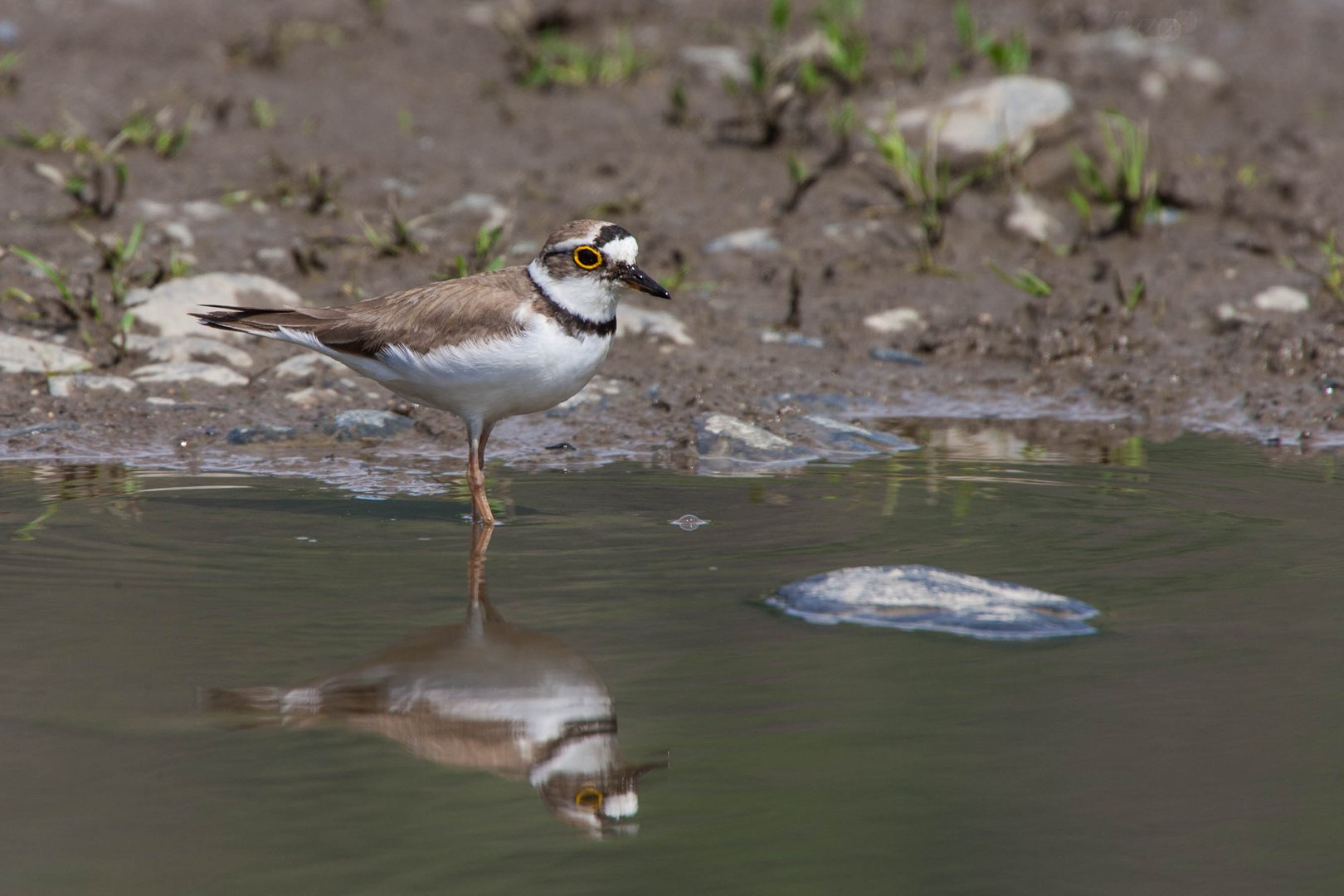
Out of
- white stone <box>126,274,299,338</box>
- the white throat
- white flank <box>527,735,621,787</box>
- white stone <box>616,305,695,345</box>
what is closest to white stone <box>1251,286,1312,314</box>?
white stone <box>616,305,695,345</box>

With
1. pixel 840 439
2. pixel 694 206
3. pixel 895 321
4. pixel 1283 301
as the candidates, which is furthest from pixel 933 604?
pixel 694 206

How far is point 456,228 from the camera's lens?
10.0m

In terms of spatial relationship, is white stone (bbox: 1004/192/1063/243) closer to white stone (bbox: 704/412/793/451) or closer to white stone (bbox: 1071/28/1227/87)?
white stone (bbox: 1071/28/1227/87)

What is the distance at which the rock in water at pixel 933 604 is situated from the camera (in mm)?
4734

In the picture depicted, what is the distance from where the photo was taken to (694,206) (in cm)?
1059

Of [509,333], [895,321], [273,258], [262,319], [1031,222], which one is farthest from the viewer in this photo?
[1031,222]

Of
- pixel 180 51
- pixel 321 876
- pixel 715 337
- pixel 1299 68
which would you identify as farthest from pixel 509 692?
pixel 1299 68

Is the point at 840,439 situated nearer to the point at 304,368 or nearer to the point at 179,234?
the point at 304,368

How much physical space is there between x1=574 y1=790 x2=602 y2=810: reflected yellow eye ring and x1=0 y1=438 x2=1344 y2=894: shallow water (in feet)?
0.38

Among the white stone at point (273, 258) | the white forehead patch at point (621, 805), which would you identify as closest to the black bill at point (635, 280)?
the white forehead patch at point (621, 805)

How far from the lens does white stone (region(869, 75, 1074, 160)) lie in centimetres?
1066

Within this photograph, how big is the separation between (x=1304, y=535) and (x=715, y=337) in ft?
12.9

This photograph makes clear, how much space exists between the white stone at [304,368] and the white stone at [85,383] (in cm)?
73

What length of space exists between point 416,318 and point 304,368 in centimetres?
211
